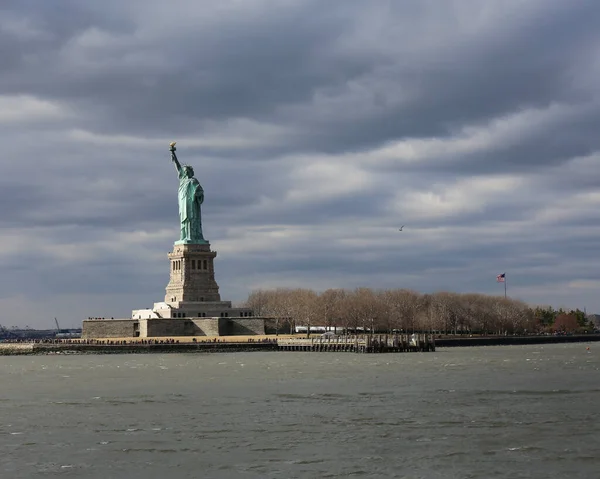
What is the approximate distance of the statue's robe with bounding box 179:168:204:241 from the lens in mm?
131625

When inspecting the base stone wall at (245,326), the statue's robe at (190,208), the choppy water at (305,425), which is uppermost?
the statue's robe at (190,208)

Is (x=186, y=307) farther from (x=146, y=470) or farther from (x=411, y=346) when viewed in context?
(x=146, y=470)

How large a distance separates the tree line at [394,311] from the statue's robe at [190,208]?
22.9 m

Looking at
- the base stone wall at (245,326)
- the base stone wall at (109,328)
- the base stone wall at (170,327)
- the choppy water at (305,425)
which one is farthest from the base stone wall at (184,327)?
the choppy water at (305,425)

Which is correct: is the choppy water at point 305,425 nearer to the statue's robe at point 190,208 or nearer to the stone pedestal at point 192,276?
the stone pedestal at point 192,276

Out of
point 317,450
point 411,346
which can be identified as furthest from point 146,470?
point 411,346

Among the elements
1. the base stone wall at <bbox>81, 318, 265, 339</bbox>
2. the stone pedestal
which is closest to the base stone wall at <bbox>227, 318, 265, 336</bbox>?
the base stone wall at <bbox>81, 318, 265, 339</bbox>

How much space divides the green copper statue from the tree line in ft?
74.9

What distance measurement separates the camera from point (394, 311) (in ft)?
535

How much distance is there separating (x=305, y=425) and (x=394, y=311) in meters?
122

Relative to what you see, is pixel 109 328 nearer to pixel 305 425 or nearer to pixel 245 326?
pixel 245 326

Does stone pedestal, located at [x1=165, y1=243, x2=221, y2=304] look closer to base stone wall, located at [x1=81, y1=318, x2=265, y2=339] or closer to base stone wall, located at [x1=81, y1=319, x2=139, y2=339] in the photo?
base stone wall, located at [x1=81, y1=318, x2=265, y2=339]

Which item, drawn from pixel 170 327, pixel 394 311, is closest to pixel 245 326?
pixel 170 327

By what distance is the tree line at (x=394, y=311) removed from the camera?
158500 mm
